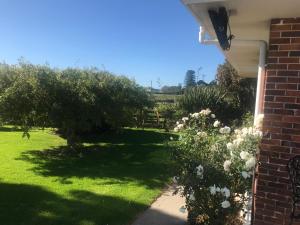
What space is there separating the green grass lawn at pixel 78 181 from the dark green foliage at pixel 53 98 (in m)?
1.14

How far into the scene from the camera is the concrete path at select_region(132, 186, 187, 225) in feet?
18.6

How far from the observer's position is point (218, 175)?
4543 mm

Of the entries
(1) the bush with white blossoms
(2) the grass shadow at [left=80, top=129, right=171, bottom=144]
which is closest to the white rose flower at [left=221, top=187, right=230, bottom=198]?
(1) the bush with white blossoms

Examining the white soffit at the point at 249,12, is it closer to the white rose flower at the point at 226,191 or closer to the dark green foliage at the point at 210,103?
the white rose flower at the point at 226,191

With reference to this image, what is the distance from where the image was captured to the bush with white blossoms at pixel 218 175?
4348mm

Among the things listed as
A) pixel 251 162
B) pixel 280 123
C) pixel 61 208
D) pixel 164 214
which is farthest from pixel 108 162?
pixel 280 123

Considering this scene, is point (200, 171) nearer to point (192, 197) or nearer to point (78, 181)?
point (192, 197)

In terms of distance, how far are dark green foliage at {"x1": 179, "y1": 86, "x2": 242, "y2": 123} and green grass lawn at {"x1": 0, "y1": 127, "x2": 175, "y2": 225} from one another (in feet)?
19.6

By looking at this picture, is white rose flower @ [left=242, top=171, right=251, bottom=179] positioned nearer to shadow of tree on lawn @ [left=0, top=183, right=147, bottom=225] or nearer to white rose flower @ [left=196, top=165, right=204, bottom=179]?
white rose flower @ [left=196, top=165, right=204, bottom=179]

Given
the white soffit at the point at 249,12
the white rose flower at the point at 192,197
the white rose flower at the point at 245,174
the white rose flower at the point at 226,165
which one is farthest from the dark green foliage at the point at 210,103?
the white rose flower at the point at 245,174

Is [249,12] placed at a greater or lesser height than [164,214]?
greater

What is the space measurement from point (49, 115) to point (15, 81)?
56.4 inches

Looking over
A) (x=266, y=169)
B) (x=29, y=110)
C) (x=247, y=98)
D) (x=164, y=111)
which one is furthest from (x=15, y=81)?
(x=247, y=98)

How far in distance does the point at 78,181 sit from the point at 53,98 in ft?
12.1
